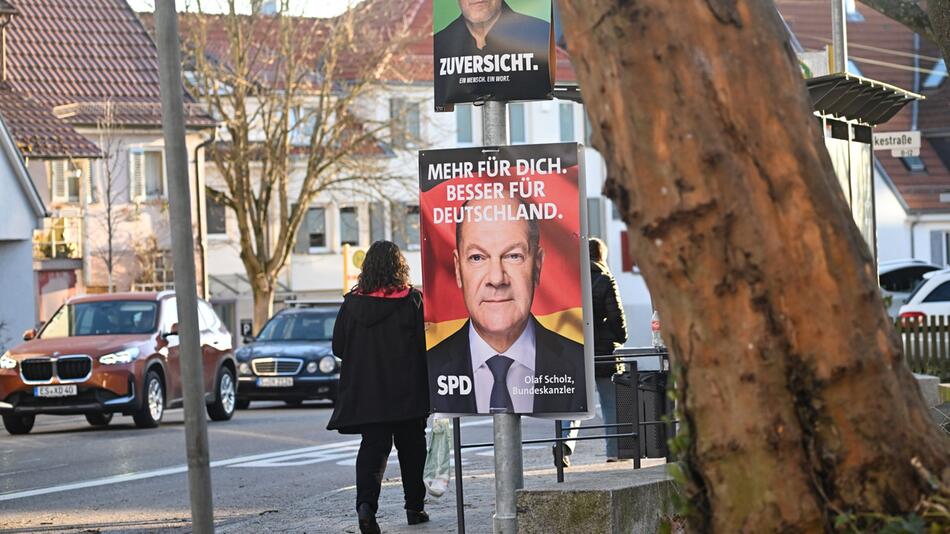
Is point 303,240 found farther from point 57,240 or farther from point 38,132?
point 38,132

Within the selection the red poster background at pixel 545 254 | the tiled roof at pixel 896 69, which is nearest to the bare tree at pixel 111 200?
the tiled roof at pixel 896 69

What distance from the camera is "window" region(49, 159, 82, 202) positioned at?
176ft

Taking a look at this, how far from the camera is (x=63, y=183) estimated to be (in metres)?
54.0

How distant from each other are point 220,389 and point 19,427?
3.13 m

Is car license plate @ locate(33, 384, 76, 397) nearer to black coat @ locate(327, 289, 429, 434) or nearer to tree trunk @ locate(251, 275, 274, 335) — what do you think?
black coat @ locate(327, 289, 429, 434)

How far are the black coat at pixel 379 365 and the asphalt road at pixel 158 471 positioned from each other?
1.82 metres

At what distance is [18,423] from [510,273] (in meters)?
15.2

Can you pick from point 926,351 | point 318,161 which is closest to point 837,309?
point 926,351

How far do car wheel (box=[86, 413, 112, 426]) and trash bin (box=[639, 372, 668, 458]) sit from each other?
14.2 meters

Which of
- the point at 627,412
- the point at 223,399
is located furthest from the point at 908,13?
the point at 223,399

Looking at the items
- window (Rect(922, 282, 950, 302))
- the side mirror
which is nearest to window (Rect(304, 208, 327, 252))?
window (Rect(922, 282, 950, 302))

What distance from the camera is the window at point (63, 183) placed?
53.8 m

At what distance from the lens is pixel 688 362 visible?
459 centimetres

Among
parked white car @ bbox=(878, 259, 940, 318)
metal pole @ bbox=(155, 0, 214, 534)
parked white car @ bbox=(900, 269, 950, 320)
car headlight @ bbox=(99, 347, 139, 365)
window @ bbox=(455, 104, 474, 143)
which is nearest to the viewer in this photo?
metal pole @ bbox=(155, 0, 214, 534)
